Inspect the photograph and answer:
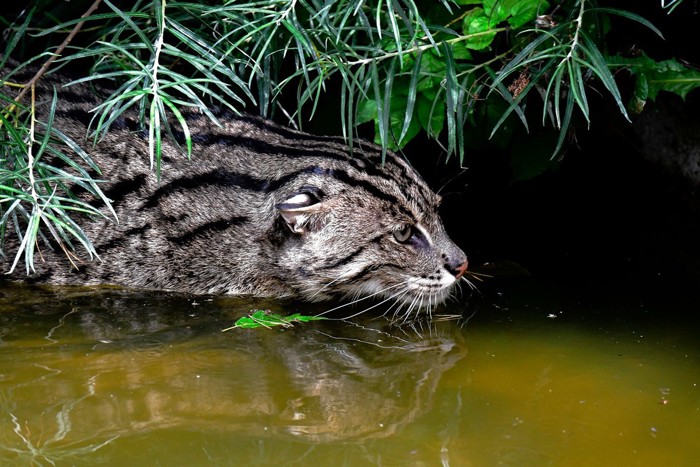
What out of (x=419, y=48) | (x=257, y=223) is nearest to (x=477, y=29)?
(x=419, y=48)

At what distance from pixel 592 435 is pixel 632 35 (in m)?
3.29

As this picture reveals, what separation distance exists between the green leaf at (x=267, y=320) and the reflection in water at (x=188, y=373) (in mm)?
65

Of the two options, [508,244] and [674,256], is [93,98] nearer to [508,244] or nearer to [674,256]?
[508,244]

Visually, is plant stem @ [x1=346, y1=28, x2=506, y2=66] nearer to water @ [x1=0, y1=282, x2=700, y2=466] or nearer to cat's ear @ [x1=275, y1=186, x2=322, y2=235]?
cat's ear @ [x1=275, y1=186, x2=322, y2=235]

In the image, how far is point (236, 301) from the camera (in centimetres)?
559

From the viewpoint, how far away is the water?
3.58 metres

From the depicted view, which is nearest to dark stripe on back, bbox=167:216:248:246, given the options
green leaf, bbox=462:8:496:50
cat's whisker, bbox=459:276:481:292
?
cat's whisker, bbox=459:276:481:292

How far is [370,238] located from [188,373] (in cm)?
158

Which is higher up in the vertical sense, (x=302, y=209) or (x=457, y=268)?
(x=302, y=209)

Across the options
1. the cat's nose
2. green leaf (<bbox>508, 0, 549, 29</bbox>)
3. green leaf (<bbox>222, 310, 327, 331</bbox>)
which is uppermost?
green leaf (<bbox>508, 0, 549, 29</bbox>)

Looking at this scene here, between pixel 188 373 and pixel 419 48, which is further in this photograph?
pixel 419 48

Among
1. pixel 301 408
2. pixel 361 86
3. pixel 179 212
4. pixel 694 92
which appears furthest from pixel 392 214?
Result: pixel 694 92

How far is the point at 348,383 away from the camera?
14.0ft

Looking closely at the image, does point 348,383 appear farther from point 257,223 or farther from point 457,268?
point 257,223
